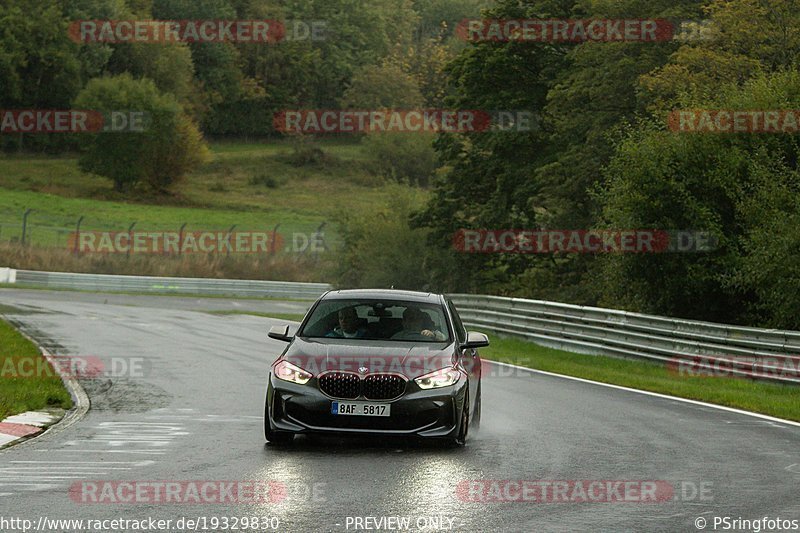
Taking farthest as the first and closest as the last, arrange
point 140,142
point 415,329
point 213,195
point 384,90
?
point 384,90, point 213,195, point 140,142, point 415,329

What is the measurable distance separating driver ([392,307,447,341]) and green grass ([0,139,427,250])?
53744 millimetres

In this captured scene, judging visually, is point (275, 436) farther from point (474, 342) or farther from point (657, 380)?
point (657, 380)

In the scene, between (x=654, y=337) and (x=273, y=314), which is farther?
(x=273, y=314)

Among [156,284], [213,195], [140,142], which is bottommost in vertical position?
[156,284]

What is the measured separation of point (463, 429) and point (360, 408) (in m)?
1.07

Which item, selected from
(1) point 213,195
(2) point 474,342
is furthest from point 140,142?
(2) point 474,342

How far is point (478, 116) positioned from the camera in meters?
42.5

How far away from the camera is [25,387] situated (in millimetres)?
16828

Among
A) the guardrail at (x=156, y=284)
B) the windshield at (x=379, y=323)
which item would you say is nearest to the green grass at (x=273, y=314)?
the guardrail at (x=156, y=284)

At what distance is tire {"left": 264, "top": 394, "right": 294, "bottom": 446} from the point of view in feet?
39.2

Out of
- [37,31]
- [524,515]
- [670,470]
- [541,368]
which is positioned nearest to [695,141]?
[541,368]

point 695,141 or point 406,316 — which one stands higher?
point 695,141

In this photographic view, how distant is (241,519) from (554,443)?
16.3ft

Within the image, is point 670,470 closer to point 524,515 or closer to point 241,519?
point 524,515
